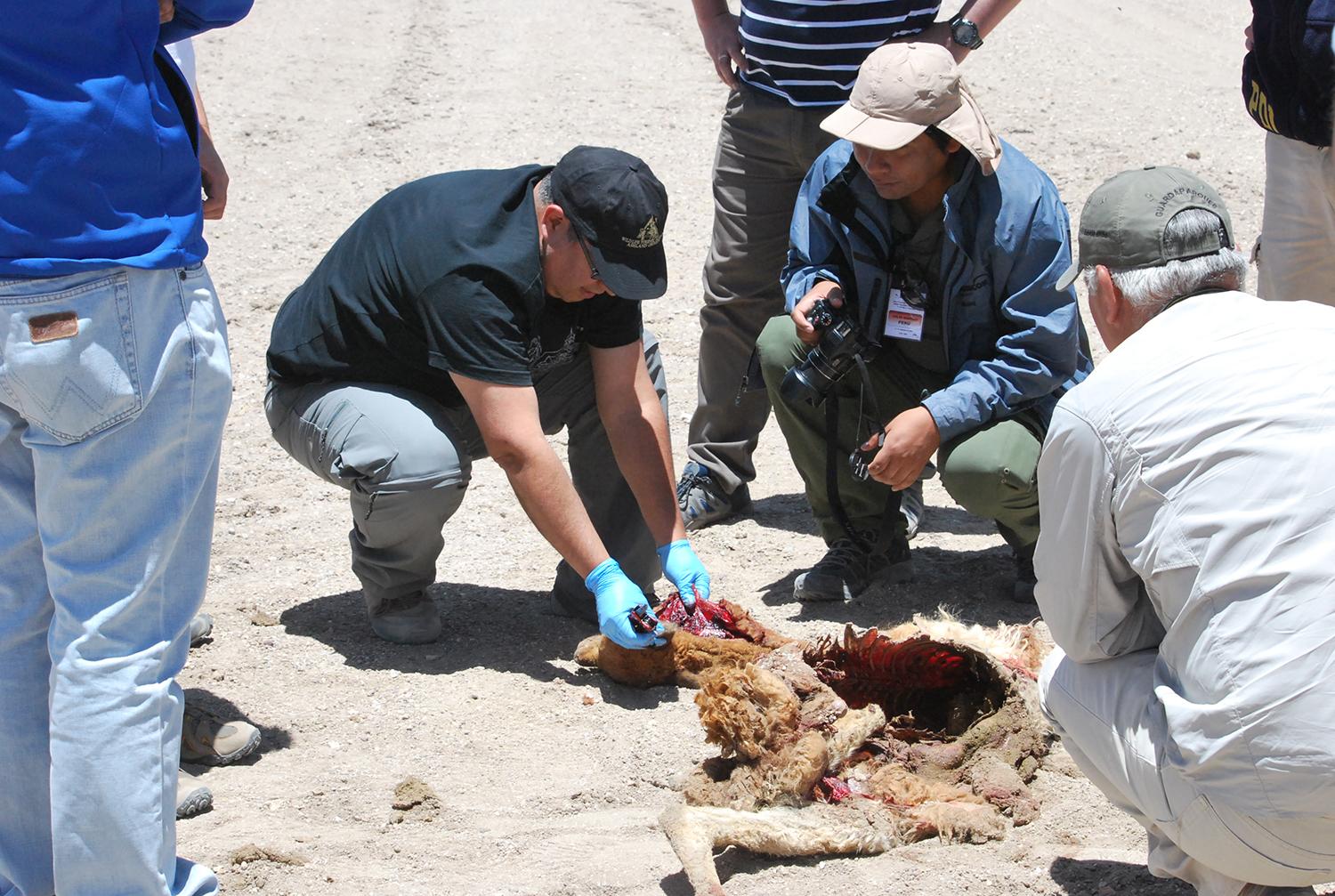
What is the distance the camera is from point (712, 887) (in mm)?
2229

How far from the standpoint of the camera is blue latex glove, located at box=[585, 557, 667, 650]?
3.00 metres

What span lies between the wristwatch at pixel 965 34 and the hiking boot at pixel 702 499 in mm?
1425

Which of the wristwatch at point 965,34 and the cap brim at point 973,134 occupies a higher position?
the wristwatch at point 965,34

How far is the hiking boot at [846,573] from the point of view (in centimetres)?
354

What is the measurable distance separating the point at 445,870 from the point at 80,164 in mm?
1335

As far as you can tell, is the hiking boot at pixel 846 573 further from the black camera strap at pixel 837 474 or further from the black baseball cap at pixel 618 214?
the black baseball cap at pixel 618 214

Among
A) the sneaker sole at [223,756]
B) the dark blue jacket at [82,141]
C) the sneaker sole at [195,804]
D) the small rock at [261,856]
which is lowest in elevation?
the sneaker sole at [223,756]

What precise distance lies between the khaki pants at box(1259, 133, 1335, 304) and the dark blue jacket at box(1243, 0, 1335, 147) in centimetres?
8

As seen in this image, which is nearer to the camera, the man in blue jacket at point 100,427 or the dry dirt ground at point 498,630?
the man in blue jacket at point 100,427

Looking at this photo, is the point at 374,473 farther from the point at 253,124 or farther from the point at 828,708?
the point at 253,124

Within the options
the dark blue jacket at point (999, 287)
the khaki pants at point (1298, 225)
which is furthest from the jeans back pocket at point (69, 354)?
the khaki pants at point (1298, 225)

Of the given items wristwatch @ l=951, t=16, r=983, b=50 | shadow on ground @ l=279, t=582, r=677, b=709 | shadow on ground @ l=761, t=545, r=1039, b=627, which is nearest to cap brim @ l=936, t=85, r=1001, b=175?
wristwatch @ l=951, t=16, r=983, b=50

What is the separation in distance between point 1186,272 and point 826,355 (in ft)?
4.65

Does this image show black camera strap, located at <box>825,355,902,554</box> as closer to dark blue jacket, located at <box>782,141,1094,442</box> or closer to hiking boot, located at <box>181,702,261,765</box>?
dark blue jacket, located at <box>782,141,1094,442</box>
